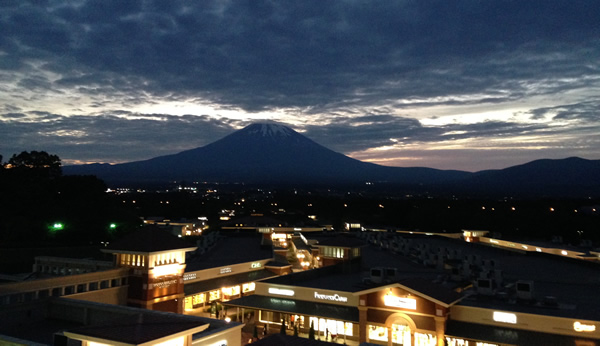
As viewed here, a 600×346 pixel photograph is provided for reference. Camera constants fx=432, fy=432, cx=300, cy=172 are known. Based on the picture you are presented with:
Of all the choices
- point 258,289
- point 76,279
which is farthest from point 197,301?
point 76,279

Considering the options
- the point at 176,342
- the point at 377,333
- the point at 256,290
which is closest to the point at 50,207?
the point at 256,290

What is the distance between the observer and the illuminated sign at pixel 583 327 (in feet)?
70.3

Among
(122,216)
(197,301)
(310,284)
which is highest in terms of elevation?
(122,216)

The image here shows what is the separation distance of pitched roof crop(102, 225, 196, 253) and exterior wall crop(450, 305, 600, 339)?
725 inches

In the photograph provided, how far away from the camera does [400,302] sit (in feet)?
83.8

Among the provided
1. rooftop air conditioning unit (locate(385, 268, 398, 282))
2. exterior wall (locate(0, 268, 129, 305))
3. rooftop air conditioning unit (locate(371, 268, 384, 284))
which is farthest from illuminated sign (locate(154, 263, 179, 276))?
rooftop air conditioning unit (locate(385, 268, 398, 282))

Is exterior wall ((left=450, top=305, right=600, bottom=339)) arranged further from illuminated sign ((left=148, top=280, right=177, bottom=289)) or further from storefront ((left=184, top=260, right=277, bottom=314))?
illuminated sign ((left=148, top=280, right=177, bottom=289))

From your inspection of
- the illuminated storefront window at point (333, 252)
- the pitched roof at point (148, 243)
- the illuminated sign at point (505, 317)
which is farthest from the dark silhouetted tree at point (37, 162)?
the illuminated sign at point (505, 317)

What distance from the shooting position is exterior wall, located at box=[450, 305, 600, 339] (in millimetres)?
21580

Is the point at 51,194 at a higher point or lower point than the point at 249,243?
higher

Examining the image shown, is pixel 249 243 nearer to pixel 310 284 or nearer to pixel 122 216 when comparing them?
pixel 122 216

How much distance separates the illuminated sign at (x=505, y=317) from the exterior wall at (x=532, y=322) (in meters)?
0.10

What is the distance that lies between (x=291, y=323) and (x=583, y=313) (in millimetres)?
17461

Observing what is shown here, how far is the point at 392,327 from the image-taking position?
25.7 metres
